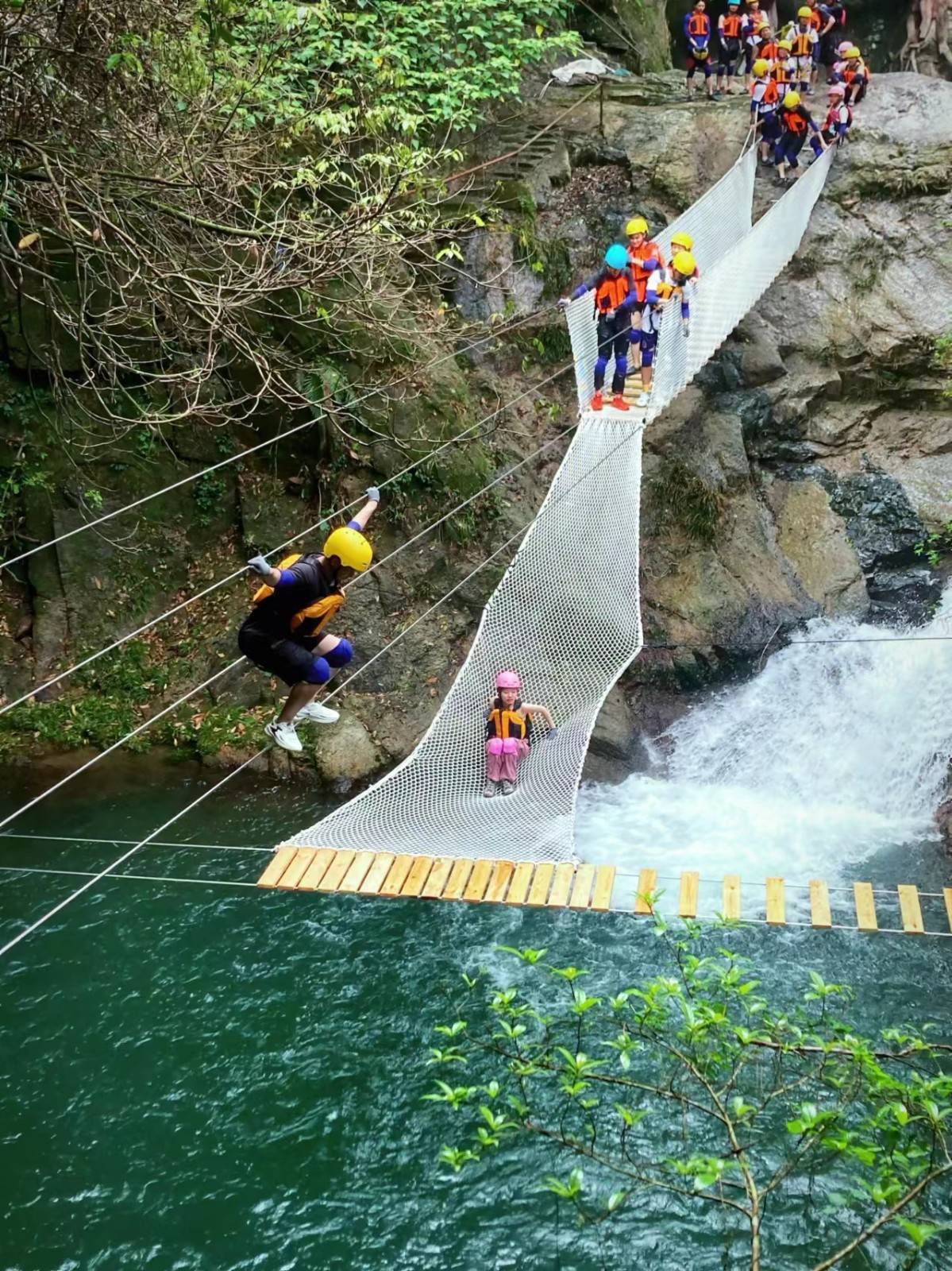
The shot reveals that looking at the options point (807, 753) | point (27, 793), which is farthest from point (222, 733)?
point (807, 753)

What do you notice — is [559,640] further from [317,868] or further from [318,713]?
[317,868]

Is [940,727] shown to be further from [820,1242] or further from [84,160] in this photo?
[84,160]

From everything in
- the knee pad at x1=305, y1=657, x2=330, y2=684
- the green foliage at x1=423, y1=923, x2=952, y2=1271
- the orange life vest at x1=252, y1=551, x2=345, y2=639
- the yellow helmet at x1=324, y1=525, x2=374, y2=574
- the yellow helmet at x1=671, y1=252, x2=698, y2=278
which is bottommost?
the green foliage at x1=423, y1=923, x2=952, y2=1271

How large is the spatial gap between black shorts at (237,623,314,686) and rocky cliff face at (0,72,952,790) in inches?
85.9

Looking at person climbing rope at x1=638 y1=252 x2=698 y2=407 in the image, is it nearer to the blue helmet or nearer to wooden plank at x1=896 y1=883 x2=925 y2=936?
the blue helmet

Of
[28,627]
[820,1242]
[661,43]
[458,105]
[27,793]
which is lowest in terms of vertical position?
[820,1242]

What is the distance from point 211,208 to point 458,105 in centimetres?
245

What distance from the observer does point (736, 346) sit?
8.24m

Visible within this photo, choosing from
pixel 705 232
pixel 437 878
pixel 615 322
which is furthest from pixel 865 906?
pixel 705 232

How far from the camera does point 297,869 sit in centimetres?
416

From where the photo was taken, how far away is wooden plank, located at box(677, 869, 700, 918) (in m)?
3.95

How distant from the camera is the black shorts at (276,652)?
404cm

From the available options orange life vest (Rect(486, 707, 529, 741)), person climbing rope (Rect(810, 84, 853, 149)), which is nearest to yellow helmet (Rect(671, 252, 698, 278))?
orange life vest (Rect(486, 707, 529, 741))

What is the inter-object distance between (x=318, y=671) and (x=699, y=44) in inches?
315
